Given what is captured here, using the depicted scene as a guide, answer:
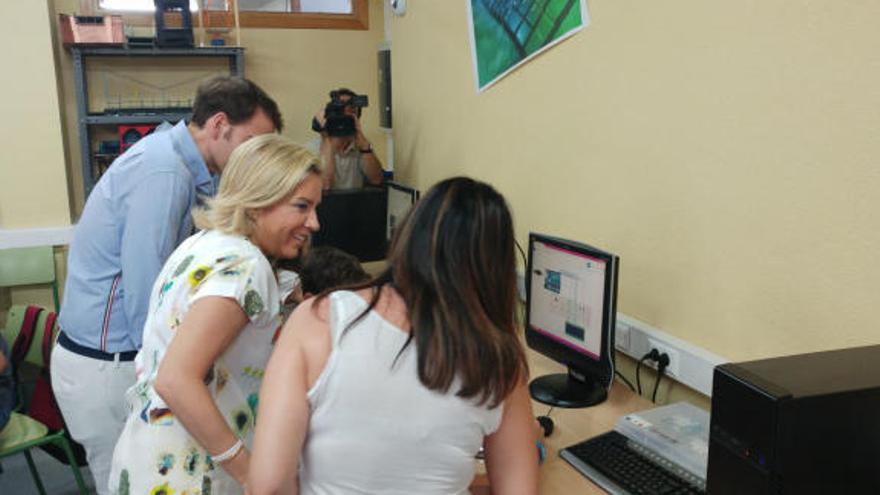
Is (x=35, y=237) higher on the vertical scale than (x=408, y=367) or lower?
lower

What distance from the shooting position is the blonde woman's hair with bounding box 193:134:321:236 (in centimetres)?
141

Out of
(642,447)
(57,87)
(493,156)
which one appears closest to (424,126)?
(493,156)

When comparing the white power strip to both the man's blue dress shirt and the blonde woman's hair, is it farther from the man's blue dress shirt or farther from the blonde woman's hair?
the man's blue dress shirt

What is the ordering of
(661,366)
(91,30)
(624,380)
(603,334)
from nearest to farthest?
(603,334), (661,366), (624,380), (91,30)

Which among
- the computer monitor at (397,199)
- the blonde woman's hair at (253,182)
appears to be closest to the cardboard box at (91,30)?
the computer monitor at (397,199)

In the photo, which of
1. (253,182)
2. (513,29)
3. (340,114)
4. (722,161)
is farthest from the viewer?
(340,114)

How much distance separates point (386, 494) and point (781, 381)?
0.59m

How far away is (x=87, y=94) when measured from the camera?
3.90m

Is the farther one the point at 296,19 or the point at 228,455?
the point at 296,19

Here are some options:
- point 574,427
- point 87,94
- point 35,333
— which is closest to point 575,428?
point 574,427

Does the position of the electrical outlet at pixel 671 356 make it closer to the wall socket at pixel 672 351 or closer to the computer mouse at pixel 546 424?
the wall socket at pixel 672 351

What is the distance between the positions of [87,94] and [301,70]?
117 cm

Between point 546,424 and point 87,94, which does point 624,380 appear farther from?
point 87,94

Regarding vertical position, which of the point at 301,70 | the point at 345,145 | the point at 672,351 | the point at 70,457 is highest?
the point at 301,70
